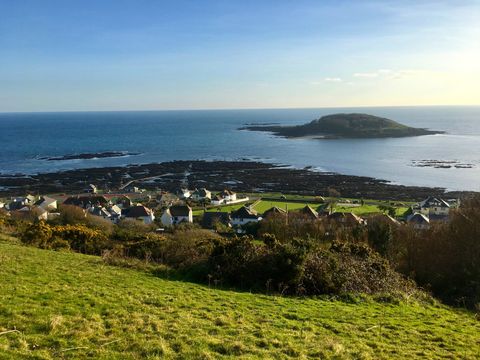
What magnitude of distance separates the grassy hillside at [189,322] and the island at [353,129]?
487ft

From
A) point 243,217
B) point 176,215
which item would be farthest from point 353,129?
point 176,215

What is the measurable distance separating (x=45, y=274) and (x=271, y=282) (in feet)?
20.9

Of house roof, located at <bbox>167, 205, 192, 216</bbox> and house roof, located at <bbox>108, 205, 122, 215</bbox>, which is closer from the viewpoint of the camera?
house roof, located at <bbox>167, 205, 192, 216</bbox>

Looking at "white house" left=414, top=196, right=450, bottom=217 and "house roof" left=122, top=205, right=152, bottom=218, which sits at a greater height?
"white house" left=414, top=196, right=450, bottom=217

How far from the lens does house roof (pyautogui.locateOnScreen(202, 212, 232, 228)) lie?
4497 centimetres

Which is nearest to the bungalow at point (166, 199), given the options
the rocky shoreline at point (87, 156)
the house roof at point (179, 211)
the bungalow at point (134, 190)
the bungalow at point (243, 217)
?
the bungalow at point (134, 190)

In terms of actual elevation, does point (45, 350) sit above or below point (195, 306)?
above

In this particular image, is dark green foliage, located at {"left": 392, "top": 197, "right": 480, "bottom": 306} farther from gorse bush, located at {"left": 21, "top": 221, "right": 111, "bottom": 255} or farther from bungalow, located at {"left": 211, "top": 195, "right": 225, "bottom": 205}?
bungalow, located at {"left": 211, "top": 195, "right": 225, "bottom": 205}

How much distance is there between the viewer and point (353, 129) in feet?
539

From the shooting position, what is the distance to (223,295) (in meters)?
11.6

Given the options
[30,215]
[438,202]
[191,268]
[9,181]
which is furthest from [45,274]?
[9,181]

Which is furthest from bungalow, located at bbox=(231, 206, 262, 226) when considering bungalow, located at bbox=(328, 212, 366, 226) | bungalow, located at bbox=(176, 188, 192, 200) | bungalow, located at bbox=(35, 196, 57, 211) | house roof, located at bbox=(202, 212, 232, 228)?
bungalow, located at bbox=(35, 196, 57, 211)

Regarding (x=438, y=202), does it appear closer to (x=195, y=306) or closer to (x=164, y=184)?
(x=164, y=184)

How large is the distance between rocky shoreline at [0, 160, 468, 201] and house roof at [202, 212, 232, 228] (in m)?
21.4
